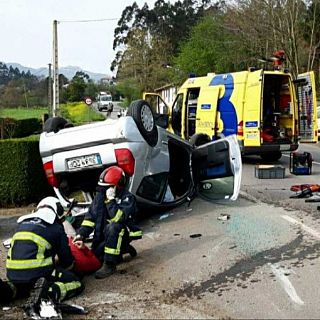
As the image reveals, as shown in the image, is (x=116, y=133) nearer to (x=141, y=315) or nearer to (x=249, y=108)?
(x=141, y=315)

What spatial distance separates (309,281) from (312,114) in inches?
367

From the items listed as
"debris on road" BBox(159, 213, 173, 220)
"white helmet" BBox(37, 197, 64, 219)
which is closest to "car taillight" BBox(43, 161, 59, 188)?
"debris on road" BBox(159, 213, 173, 220)

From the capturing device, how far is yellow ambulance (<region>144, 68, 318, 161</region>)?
43.3 feet

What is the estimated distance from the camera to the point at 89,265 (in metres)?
5.43

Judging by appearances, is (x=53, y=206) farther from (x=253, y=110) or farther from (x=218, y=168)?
(x=253, y=110)

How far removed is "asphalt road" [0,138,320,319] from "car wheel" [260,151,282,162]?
669cm

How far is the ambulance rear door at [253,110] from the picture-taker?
13.0 metres

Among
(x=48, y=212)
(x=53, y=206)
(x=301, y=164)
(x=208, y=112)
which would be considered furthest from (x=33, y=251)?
(x=208, y=112)


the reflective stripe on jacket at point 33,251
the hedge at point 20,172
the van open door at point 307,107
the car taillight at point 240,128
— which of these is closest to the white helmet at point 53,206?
the reflective stripe on jacket at point 33,251

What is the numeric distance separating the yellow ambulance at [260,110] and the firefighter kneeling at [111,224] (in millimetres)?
7493

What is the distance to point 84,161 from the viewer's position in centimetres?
710

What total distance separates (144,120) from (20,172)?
115 inches

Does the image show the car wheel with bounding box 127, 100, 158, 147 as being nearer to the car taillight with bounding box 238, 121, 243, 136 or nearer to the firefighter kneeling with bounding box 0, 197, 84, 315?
the firefighter kneeling with bounding box 0, 197, 84, 315

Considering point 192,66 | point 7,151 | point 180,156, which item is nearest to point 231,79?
point 180,156
